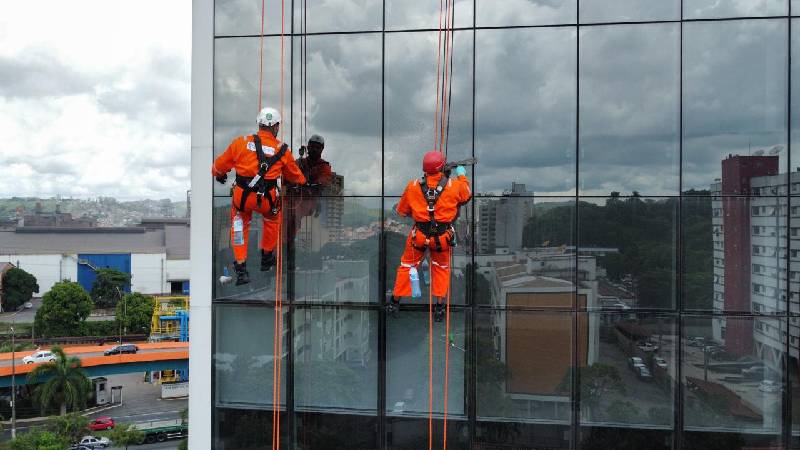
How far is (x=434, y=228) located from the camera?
7.05 m

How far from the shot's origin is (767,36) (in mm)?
7406

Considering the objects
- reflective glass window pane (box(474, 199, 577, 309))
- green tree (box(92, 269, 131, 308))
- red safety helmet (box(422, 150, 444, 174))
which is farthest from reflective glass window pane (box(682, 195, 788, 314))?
green tree (box(92, 269, 131, 308))

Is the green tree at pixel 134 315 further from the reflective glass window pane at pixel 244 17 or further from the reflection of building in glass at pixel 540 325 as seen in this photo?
the reflection of building in glass at pixel 540 325

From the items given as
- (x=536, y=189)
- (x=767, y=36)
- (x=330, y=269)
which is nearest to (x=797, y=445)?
(x=536, y=189)

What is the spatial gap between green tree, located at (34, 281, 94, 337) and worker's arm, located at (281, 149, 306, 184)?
217 feet

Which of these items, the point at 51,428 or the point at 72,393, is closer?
the point at 51,428

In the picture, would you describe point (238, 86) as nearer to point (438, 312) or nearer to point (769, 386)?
point (438, 312)

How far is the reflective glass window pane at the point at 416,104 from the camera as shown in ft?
25.4

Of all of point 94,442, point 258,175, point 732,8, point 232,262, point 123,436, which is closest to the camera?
point 258,175

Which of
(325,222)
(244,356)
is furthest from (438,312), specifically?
(244,356)

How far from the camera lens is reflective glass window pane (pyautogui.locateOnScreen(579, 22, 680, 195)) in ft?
24.6

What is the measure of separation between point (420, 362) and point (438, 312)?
2.69ft

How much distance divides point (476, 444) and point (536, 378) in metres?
1.23

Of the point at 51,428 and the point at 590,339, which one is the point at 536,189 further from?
the point at 51,428
